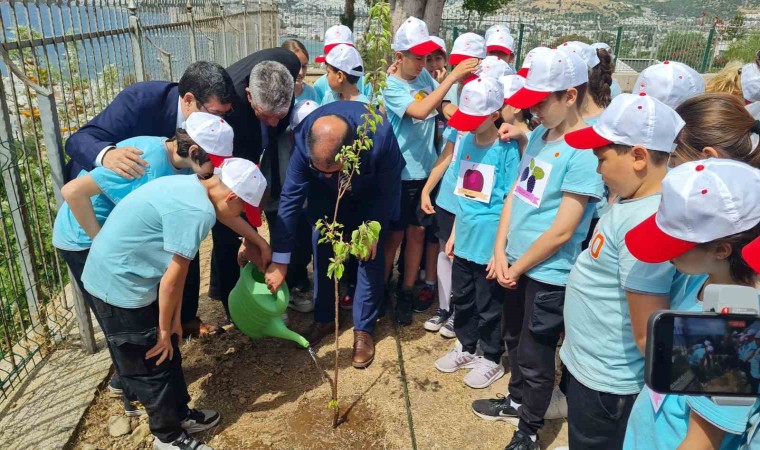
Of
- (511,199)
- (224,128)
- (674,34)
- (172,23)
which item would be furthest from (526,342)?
(674,34)

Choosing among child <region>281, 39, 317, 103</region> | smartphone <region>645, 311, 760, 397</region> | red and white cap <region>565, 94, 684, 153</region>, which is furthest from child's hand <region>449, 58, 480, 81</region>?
smartphone <region>645, 311, 760, 397</region>

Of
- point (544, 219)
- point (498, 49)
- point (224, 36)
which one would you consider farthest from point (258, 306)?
point (224, 36)

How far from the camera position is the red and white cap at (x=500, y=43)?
13.7 ft

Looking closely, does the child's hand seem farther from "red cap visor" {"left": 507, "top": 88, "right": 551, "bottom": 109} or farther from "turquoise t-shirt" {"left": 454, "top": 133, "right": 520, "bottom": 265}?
"red cap visor" {"left": 507, "top": 88, "right": 551, "bottom": 109}

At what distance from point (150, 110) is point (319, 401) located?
1.82m

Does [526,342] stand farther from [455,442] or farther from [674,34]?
[674,34]

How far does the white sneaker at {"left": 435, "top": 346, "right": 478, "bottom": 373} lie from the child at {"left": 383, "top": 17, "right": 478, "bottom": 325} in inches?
21.8

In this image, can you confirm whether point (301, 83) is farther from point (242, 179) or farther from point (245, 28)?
point (245, 28)

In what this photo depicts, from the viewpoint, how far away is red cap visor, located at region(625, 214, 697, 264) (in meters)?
1.20

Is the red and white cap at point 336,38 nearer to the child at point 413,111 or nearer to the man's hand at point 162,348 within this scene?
the child at point 413,111

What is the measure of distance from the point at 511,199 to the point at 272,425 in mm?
1702

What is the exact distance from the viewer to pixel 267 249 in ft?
9.32

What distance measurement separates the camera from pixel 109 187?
7.55ft

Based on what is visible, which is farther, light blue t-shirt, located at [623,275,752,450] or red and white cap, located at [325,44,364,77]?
red and white cap, located at [325,44,364,77]
